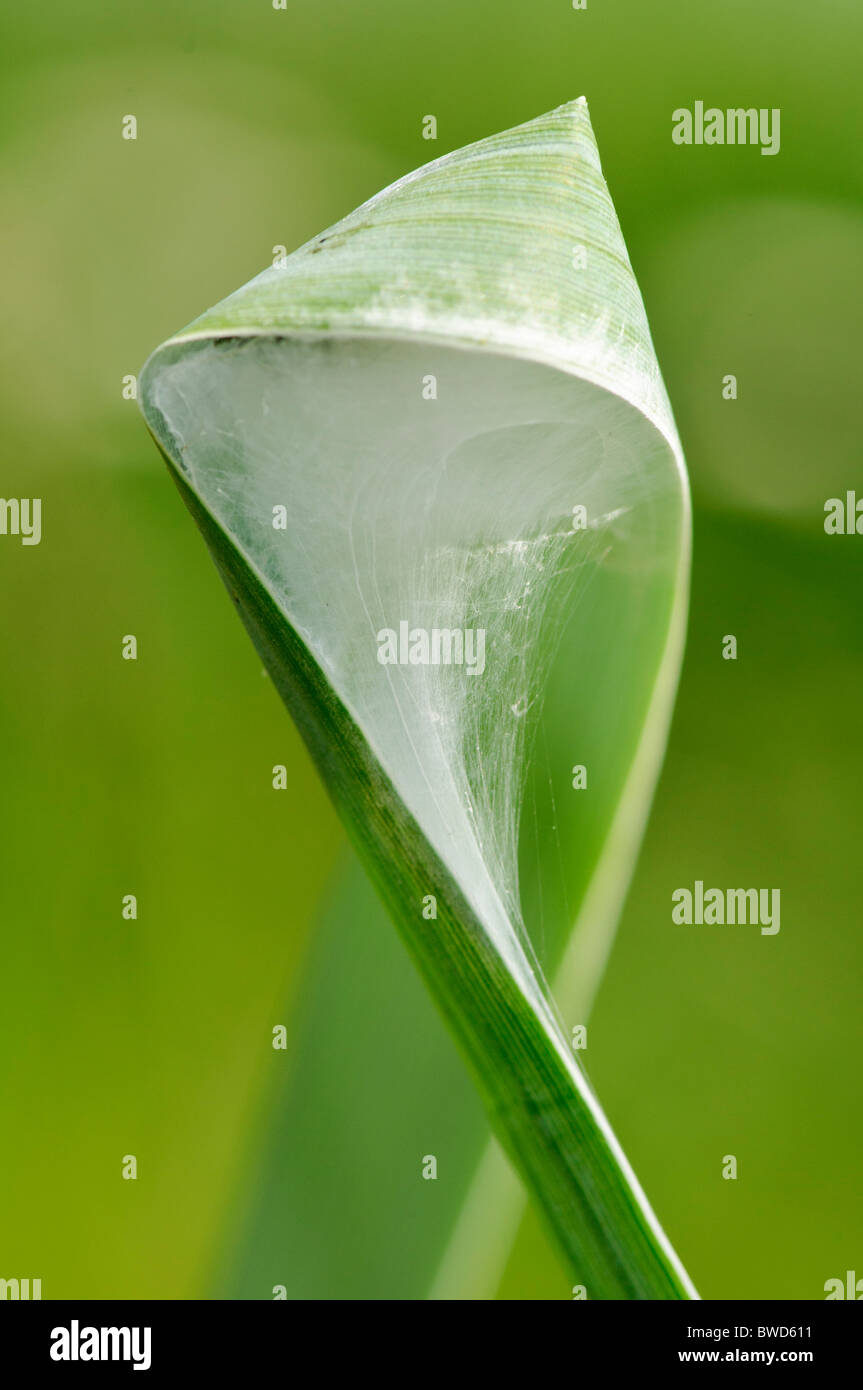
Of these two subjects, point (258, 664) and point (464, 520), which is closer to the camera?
point (464, 520)

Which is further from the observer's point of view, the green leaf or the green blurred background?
the green blurred background

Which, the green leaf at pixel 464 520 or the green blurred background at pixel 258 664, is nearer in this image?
the green leaf at pixel 464 520

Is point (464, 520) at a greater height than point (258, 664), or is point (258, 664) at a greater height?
point (258, 664)

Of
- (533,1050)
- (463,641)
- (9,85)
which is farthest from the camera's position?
(9,85)

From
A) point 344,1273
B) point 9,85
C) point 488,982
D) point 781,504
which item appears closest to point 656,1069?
point 781,504

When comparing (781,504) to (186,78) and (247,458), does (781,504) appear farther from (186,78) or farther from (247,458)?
(247,458)
